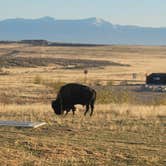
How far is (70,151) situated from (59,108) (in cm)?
876

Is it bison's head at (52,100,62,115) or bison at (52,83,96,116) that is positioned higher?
bison at (52,83,96,116)

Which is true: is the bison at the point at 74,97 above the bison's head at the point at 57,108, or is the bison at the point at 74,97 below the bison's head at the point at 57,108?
above

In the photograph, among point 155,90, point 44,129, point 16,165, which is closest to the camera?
point 16,165

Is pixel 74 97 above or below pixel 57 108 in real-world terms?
above

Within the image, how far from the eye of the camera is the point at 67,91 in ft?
74.5

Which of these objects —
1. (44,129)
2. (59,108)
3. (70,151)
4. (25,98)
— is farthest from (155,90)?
(70,151)

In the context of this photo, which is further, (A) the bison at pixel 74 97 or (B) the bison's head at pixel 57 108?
(B) the bison's head at pixel 57 108

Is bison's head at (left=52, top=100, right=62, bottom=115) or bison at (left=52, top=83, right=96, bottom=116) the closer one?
bison at (left=52, top=83, right=96, bottom=116)

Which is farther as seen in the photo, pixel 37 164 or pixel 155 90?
pixel 155 90

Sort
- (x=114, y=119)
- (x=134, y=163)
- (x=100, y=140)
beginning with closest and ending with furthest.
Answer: (x=134, y=163), (x=100, y=140), (x=114, y=119)

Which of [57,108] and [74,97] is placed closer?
[74,97]

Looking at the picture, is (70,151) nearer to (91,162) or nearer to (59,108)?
(91,162)

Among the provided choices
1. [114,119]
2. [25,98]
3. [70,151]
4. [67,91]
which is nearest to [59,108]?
[67,91]

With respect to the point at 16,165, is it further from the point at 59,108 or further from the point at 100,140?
the point at 59,108
